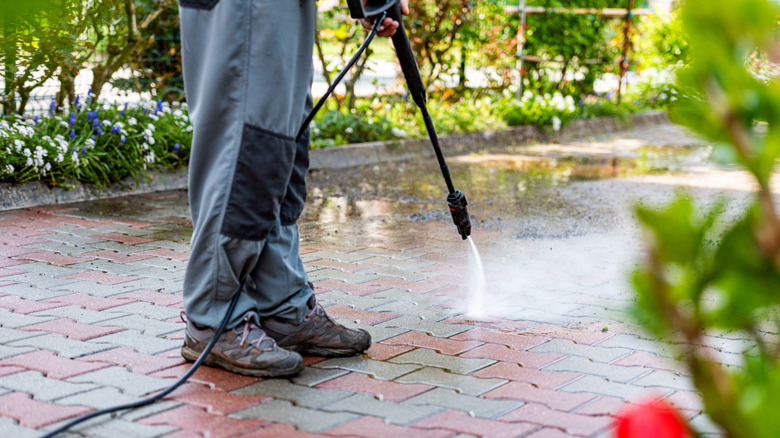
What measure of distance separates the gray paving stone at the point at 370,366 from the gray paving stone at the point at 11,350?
0.89 meters

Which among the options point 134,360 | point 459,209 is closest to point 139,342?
point 134,360

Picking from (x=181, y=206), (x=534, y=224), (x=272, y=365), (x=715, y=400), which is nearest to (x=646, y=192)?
(x=534, y=224)

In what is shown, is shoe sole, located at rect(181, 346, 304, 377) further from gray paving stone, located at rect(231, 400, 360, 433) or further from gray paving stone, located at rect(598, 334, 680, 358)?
gray paving stone, located at rect(598, 334, 680, 358)

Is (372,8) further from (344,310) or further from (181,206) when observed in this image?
(181,206)

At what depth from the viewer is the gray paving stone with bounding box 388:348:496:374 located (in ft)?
8.07

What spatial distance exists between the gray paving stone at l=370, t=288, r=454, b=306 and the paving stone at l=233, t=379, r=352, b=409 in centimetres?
98

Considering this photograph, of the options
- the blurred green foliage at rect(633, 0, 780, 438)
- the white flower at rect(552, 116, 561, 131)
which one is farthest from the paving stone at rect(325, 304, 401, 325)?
the white flower at rect(552, 116, 561, 131)

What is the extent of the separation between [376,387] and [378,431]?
1.03 feet

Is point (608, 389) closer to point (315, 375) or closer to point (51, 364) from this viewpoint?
point (315, 375)

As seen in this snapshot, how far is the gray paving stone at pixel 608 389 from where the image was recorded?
2254 mm

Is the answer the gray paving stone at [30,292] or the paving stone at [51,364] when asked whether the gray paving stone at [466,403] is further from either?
the gray paving stone at [30,292]

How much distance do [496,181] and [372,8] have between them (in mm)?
3999

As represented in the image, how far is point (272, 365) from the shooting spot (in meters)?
2.30

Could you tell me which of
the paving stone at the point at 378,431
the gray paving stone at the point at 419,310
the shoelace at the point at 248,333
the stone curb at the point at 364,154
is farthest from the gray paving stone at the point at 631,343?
the stone curb at the point at 364,154
